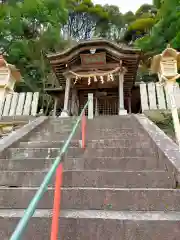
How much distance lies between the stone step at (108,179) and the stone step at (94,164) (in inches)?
13.9

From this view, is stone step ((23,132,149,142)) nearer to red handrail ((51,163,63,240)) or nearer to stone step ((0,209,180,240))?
stone step ((0,209,180,240))

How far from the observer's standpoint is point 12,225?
182 cm

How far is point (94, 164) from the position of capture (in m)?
2.91

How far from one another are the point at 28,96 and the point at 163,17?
10609 mm

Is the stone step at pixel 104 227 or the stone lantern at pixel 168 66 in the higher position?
the stone lantern at pixel 168 66

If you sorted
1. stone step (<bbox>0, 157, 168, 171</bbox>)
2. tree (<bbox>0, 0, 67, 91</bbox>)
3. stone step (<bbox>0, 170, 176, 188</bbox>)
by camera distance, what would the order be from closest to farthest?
stone step (<bbox>0, 170, 176, 188</bbox>)
stone step (<bbox>0, 157, 168, 171</bbox>)
tree (<bbox>0, 0, 67, 91</bbox>)

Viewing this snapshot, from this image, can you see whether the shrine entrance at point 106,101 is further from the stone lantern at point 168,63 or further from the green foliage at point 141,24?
the green foliage at point 141,24

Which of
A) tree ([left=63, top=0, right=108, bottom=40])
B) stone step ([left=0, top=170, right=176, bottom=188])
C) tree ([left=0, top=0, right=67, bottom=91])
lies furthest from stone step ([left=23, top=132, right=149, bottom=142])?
tree ([left=63, top=0, right=108, bottom=40])

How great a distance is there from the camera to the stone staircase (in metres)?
1.70

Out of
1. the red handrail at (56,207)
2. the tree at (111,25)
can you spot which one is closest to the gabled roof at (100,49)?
the red handrail at (56,207)

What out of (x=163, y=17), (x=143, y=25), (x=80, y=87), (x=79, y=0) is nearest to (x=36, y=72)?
(x=80, y=87)

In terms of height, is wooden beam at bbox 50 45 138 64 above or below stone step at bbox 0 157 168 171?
above

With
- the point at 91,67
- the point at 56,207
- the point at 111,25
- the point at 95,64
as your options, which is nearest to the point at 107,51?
the point at 95,64

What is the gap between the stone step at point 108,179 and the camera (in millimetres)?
2393
